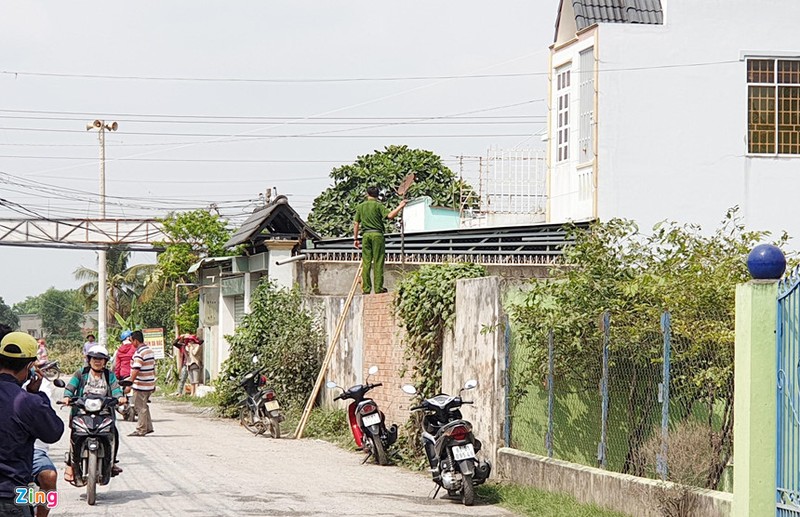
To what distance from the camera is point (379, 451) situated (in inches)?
648

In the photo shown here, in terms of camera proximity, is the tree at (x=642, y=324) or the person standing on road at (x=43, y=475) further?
the tree at (x=642, y=324)

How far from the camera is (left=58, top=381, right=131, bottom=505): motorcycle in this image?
12867 millimetres

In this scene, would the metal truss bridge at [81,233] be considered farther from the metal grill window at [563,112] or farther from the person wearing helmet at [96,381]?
the person wearing helmet at [96,381]

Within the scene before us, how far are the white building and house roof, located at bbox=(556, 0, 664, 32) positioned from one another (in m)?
0.02

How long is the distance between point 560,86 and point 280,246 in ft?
24.7


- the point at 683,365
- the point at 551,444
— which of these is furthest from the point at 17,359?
the point at 551,444

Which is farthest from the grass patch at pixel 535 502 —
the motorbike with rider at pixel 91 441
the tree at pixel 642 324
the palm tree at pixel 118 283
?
the palm tree at pixel 118 283

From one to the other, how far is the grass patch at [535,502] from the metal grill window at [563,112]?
1423 cm

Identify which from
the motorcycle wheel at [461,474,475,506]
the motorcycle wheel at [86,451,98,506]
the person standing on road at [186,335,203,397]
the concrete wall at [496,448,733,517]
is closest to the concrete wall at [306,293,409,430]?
the concrete wall at [496,448,733,517]

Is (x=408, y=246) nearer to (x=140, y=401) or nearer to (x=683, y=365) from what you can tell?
(x=140, y=401)

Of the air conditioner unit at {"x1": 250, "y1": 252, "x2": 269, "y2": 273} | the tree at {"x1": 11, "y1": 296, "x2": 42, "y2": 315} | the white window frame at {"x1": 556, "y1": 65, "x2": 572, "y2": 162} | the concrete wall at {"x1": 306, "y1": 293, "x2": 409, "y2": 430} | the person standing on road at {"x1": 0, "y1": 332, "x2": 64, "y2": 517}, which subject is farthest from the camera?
the tree at {"x1": 11, "y1": 296, "x2": 42, "y2": 315}

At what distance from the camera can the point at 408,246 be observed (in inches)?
1051

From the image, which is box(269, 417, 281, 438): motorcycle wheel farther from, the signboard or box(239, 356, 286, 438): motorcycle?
the signboard

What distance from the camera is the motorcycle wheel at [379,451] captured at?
53.9ft
